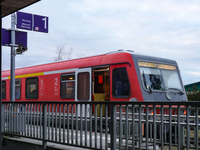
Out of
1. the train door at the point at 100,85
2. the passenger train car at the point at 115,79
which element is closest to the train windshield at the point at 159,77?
the passenger train car at the point at 115,79

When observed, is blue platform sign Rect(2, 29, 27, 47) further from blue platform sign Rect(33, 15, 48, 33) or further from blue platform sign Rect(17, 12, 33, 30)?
blue platform sign Rect(33, 15, 48, 33)

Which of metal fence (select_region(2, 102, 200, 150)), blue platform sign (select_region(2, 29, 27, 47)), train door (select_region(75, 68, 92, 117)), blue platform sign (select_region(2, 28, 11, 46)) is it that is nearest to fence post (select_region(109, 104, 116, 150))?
metal fence (select_region(2, 102, 200, 150))

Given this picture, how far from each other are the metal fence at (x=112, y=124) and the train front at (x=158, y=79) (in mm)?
4942

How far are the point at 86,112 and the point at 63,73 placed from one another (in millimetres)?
8044

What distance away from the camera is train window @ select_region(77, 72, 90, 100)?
1195cm

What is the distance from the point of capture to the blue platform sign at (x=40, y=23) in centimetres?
1106

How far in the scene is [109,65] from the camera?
11.3m

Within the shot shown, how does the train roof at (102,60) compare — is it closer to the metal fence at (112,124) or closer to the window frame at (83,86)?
the window frame at (83,86)

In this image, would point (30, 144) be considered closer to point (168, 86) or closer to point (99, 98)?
point (99, 98)

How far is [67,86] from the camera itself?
12.9 m

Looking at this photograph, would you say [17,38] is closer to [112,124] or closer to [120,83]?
[120,83]

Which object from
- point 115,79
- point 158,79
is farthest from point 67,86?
point 158,79

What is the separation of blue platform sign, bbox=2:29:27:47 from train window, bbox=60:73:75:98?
2458 mm

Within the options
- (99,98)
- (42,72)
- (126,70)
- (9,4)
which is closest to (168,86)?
(126,70)
